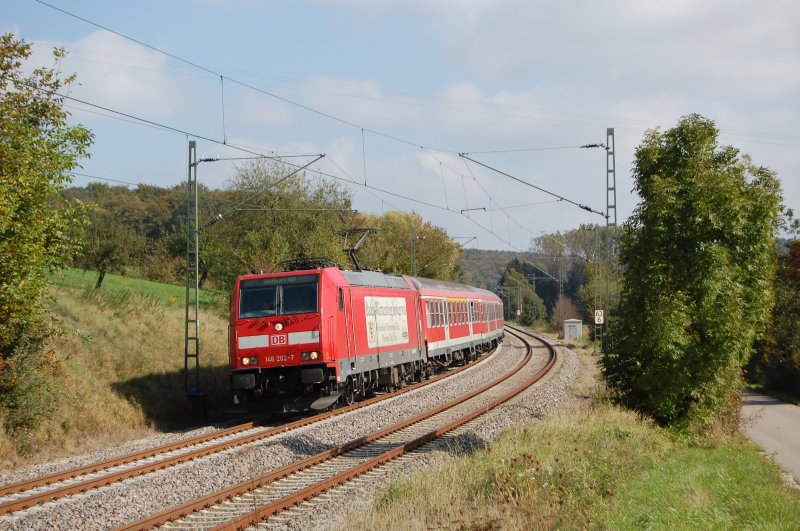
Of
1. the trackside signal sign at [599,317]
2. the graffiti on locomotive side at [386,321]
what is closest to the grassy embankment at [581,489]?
the graffiti on locomotive side at [386,321]

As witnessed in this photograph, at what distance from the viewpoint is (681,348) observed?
17.7 m

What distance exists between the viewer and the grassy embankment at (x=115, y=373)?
Answer: 1598 centimetres

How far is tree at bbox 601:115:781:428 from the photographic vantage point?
57.7ft

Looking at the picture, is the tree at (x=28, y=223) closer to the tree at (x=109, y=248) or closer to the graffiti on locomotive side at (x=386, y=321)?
the graffiti on locomotive side at (x=386, y=321)

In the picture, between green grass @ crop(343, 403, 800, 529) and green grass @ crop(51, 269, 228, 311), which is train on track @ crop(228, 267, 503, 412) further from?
green grass @ crop(51, 269, 228, 311)

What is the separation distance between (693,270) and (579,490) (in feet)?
32.0

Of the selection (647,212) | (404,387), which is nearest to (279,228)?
(404,387)

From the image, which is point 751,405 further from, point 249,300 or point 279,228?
point 249,300

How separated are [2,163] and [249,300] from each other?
6.43 m

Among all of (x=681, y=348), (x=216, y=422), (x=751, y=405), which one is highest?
(x=681, y=348)

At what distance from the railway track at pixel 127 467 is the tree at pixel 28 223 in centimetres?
320

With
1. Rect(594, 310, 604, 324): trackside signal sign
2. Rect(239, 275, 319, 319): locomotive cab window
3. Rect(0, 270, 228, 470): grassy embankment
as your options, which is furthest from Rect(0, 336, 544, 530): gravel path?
Rect(594, 310, 604, 324): trackside signal sign

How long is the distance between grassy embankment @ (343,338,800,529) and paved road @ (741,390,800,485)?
25.7 feet

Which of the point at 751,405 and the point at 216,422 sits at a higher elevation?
the point at 216,422
